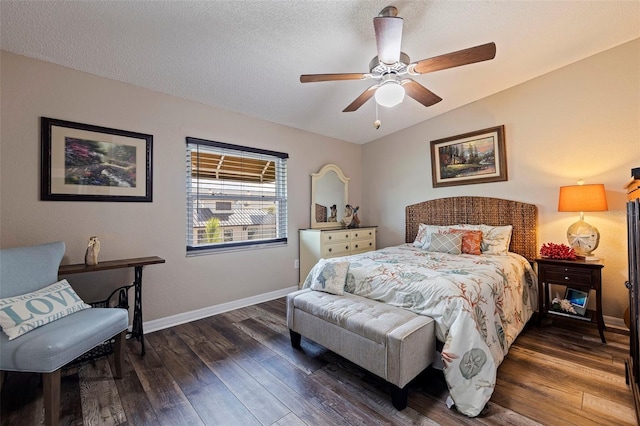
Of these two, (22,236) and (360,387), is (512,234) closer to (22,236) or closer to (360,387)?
(360,387)

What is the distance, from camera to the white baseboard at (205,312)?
9.08 ft

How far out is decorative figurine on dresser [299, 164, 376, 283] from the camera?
3874 millimetres

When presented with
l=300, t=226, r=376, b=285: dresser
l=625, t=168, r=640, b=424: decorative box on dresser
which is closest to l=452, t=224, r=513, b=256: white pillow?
l=625, t=168, r=640, b=424: decorative box on dresser

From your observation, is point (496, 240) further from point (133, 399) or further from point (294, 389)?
point (133, 399)

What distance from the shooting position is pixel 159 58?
236cm

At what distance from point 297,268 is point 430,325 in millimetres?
2549

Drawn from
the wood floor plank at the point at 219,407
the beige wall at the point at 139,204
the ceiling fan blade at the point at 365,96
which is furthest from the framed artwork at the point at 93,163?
the ceiling fan blade at the point at 365,96

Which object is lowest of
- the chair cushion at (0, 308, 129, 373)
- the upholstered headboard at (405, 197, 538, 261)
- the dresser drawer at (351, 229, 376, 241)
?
the chair cushion at (0, 308, 129, 373)

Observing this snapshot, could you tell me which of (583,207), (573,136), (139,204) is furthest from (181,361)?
(573,136)

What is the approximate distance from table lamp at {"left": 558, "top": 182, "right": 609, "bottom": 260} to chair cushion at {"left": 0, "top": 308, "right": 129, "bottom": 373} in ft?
13.8

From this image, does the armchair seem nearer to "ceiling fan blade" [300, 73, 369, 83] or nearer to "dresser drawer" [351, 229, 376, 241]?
"ceiling fan blade" [300, 73, 369, 83]

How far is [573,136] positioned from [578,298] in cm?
178

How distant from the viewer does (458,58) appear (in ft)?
6.28

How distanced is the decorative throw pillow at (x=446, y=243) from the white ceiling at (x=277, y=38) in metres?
1.86
